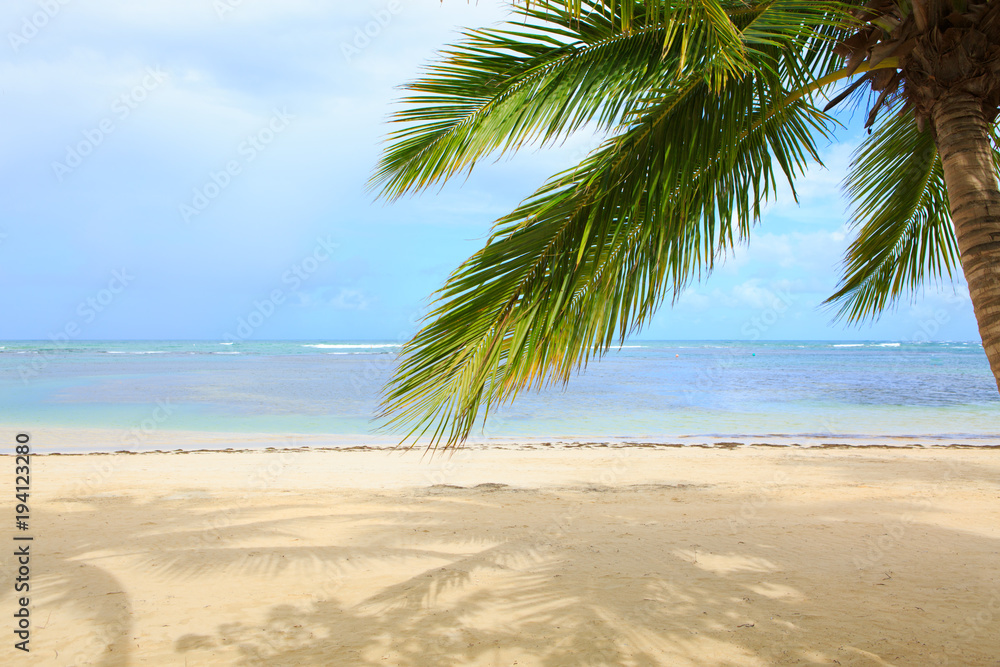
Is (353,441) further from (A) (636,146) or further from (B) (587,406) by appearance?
(A) (636,146)

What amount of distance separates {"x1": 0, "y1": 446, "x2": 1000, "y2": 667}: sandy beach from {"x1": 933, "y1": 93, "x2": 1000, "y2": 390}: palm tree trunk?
172 centimetres

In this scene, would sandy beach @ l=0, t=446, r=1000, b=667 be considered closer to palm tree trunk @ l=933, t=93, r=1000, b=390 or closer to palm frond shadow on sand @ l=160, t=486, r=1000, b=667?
palm frond shadow on sand @ l=160, t=486, r=1000, b=667

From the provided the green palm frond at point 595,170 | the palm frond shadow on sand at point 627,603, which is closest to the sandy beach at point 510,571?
the palm frond shadow on sand at point 627,603

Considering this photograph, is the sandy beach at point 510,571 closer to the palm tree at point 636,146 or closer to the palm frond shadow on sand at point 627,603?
the palm frond shadow on sand at point 627,603

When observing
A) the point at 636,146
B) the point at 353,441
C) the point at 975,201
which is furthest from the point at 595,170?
the point at 353,441

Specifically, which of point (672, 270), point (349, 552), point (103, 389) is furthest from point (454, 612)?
point (103, 389)

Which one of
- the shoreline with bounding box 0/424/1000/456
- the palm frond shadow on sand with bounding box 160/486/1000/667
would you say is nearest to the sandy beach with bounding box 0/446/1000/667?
the palm frond shadow on sand with bounding box 160/486/1000/667

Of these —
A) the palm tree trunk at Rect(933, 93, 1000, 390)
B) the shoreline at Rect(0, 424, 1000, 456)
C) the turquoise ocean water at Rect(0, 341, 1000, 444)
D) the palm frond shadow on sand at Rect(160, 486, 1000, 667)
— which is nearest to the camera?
the palm tree trunk at Rect(933, 93, 1000, 390)

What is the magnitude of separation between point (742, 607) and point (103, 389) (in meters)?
22.9

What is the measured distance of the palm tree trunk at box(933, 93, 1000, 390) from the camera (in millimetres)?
2643

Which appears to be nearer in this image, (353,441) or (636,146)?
(636,146)

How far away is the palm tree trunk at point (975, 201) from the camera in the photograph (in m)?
2.64

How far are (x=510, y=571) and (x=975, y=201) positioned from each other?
3346mm

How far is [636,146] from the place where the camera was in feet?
10.00
